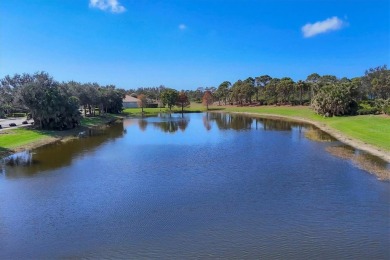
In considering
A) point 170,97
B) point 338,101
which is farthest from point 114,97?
point 338,101

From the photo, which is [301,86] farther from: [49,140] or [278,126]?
[49,140]

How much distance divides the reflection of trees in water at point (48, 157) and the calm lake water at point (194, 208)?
0.65ft

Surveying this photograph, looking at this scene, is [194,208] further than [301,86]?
No

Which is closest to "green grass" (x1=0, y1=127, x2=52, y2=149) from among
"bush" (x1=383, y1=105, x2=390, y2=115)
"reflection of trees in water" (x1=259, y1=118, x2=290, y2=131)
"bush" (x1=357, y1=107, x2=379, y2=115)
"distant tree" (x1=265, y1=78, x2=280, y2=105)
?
"reflection of trees in water" (x1=259, y1=118, x2=290, y2=131)

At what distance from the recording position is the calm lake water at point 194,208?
1426cm

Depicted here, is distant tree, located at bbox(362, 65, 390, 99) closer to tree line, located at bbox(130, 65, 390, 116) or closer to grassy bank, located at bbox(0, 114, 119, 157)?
tree line, located at bbox(130, 65, 390, 116)

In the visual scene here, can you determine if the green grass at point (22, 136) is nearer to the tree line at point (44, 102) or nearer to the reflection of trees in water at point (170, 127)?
the tree line at point (44, 102)

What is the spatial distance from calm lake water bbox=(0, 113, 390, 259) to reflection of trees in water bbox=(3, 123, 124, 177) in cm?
20

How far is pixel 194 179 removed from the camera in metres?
25.2

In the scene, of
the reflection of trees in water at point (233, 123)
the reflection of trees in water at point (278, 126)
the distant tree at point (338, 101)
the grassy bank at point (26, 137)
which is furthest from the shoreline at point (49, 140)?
the distant tree at point (338, 101)

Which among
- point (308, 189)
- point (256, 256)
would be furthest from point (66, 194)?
point (308, 189)

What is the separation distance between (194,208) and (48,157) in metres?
22.0

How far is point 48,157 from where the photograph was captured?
1394 inches

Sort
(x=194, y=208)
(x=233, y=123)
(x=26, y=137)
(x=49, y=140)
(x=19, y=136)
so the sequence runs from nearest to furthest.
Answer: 1. (x=194, y=208)
2. (x=19, y=136)
3. (x=26, y=137)
4. (x=49, y=140)
5. (x=233, y=123)
